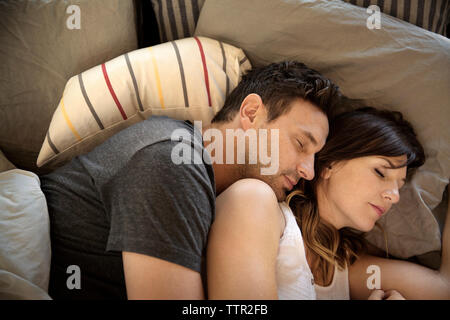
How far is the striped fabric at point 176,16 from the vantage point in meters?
1.13

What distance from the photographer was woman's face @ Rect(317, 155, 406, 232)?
3.21ft

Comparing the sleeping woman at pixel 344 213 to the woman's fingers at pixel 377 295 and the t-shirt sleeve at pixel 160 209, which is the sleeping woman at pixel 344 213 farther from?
the t-shirt sleeve at pixel 160 209

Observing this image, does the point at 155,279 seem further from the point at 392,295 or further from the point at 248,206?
the point at 392,295

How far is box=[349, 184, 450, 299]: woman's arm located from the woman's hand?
0.09ft

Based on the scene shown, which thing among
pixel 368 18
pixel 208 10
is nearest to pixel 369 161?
pixel 368 18

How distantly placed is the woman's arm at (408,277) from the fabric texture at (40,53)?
1044mm

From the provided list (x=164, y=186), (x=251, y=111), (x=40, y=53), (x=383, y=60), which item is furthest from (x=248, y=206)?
(x=40, y=53)

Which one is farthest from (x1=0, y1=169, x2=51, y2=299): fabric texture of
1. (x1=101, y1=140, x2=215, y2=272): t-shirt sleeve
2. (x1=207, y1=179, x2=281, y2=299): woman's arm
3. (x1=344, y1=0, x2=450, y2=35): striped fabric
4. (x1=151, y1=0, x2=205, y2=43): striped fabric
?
(x1=344, y1=0, x2=450, y2=35): striped fabric

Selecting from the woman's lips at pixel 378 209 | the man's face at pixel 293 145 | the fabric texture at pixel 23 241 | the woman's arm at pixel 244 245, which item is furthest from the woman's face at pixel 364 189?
the fabric texture at pixel 23 241

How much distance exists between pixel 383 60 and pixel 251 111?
0.42 metres

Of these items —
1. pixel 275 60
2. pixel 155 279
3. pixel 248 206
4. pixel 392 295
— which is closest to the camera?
pixel 155 279

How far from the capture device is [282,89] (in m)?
1.03
